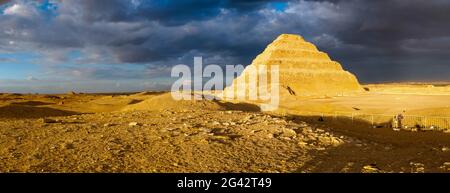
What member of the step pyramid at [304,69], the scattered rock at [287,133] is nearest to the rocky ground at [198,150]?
the scattered rock at [287,133]

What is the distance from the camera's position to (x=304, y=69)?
4451 inches

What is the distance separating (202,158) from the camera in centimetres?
911

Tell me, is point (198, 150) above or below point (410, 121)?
above

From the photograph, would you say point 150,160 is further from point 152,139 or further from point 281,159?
point 281,159

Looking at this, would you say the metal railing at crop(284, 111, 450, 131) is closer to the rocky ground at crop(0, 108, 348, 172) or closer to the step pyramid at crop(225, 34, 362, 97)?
the rocky ground at crop(0, 108, 348, 172)

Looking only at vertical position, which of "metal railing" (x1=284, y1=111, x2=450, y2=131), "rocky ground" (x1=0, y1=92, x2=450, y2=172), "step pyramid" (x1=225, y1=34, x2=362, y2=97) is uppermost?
"step pyramid" (x1=225, y1=34, x2=362, y2=97)

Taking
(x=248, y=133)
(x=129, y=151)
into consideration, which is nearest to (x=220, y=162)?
(x=129, y=151)

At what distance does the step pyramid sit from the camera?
10600 cm

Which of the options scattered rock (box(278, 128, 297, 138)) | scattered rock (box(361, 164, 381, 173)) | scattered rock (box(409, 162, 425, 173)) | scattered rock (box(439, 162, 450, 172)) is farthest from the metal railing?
scattered rock (box(361, 164, 381, 173))

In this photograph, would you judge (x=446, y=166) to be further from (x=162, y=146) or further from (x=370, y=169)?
(x=162, y=146)

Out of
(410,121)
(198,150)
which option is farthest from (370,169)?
(410,121)

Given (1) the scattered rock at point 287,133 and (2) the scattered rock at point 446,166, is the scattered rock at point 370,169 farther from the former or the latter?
(1) the scattered rock at point 287,133
